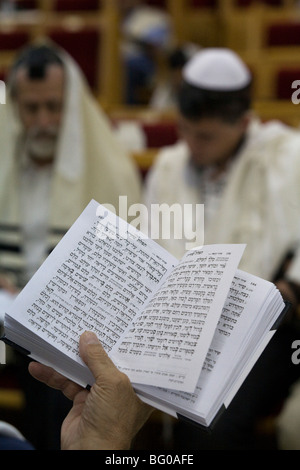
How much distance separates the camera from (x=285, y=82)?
3.00 meters

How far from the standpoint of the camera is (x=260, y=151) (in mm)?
1632

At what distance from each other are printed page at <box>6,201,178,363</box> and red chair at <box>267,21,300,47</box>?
120 inches

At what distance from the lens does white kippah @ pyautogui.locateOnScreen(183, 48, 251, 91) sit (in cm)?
163

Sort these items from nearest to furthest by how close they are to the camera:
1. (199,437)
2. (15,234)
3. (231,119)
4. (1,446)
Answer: (1,446) → (199,437) → (231,119) → (15,234)

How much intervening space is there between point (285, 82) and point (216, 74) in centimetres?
144

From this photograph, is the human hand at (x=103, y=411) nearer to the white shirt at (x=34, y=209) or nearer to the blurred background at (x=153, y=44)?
the white shirt at (x=34, y=209)

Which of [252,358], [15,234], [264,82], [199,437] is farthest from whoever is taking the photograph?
[264,82]

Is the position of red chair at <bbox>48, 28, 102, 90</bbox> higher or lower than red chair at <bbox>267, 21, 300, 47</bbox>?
lower

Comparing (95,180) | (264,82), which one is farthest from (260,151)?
(264,82)

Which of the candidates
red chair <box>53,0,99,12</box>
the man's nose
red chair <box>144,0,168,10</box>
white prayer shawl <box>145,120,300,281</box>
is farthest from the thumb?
red chair <box>144,0,168,10</box>

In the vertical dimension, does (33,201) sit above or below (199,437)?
above

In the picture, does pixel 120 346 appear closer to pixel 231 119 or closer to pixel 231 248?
pixel 231 248

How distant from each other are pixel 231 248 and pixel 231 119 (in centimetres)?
93

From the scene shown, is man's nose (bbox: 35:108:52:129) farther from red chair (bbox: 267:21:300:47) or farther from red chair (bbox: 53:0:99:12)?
red chair (bbox: 53:0:99:12)
